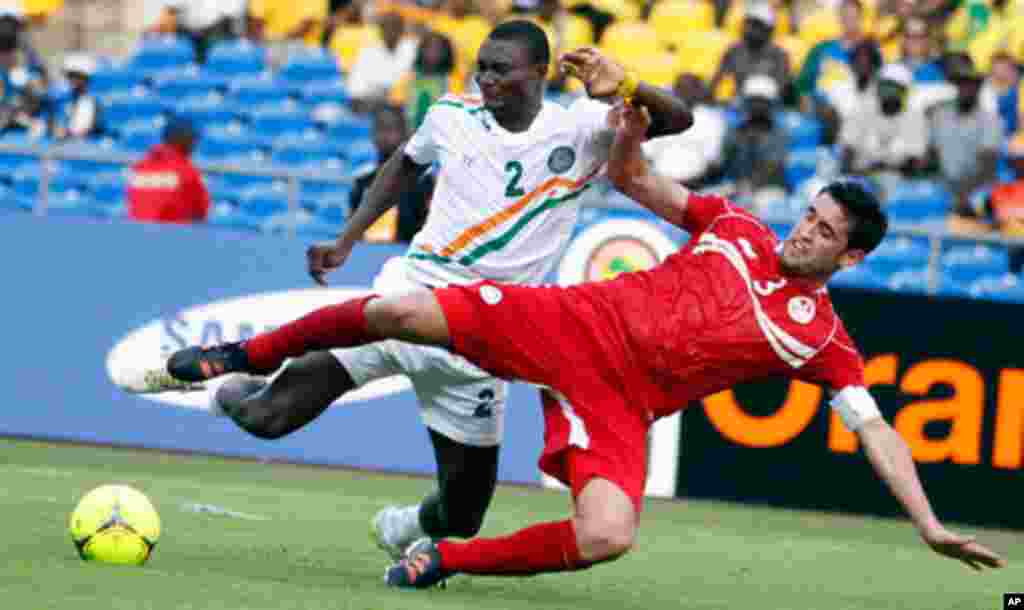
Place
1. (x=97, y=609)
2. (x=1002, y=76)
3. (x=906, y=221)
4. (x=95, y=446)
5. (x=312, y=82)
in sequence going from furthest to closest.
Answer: (x=312, y=82), (x=1002, y=76), (x=906, y=221), (x=95, y=446), (x=97, y=609)

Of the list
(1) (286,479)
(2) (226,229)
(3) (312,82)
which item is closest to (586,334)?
(1) (286,479)

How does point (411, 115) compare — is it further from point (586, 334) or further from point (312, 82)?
point (586, 334)

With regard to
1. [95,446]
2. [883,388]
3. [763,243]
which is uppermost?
[763,243]

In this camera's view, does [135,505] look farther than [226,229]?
No

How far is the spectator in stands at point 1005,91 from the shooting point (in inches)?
733

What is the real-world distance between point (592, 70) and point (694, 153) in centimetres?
972

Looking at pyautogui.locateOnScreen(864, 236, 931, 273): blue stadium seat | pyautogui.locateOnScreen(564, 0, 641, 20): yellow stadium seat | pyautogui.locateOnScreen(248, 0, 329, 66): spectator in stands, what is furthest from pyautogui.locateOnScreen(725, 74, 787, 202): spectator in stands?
pyautogui.locateOnScreen(248, 0, 329, 66): spectator in stands

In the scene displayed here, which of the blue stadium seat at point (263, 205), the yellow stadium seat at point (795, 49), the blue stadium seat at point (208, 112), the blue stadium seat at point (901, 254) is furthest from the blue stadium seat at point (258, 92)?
the blue stadium seat at point (901, 254)

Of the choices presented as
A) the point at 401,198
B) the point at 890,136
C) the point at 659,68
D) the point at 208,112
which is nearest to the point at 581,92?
the point at 659,68

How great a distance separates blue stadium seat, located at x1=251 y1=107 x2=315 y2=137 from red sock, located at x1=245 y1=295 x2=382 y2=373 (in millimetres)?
13053

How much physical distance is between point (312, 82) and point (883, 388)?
899 centimetres

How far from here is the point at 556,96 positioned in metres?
19.8

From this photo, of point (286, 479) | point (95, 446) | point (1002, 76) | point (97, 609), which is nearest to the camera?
point (97, 609)

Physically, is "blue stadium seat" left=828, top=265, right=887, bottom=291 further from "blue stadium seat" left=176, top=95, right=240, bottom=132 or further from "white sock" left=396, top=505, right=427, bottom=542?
"blue stadium seat" left=176, top=95, right=240, bottom=132
